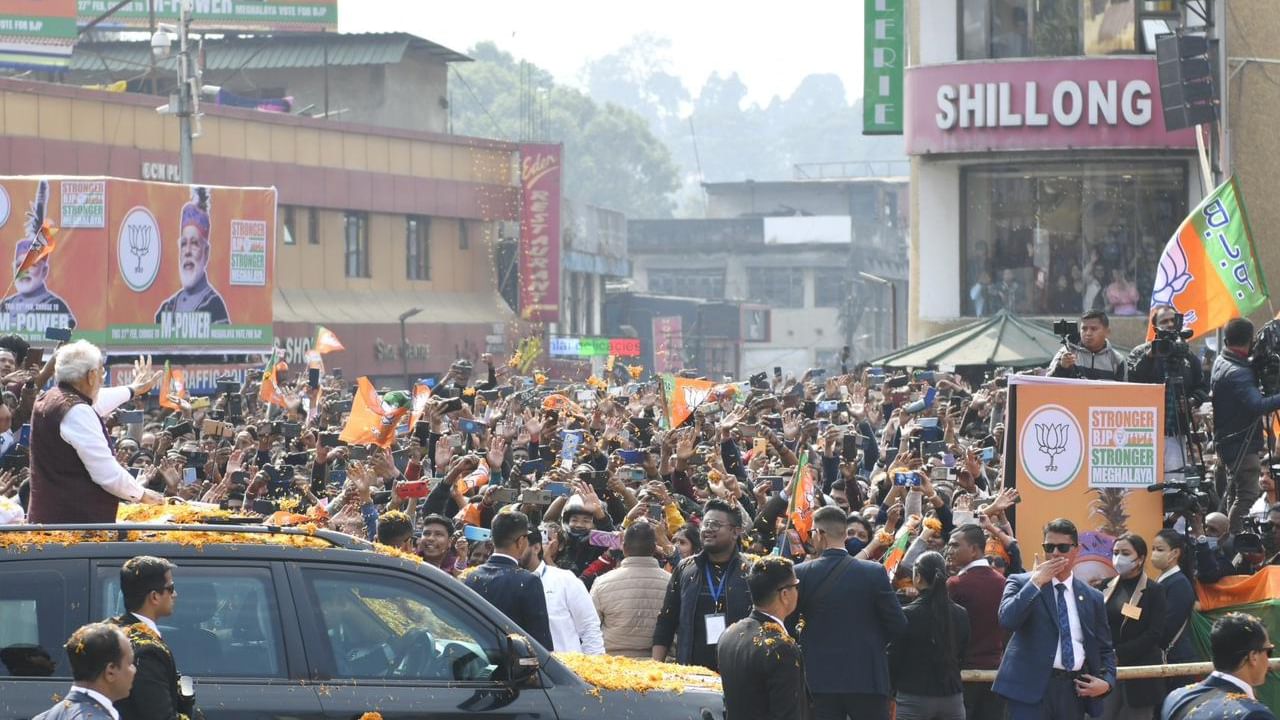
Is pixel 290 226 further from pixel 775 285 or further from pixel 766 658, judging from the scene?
pixel 766 658

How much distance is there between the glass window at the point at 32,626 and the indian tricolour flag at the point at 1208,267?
37.3 feet

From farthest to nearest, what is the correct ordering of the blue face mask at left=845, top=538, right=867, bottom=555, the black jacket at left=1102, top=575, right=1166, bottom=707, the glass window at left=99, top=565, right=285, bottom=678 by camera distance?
the blue face mask at left=845, top=538, right=867, bottom=555 → the black jacket at left=1102, top=575, right=1166, bottom=707 → the glass window at left=99, top=565, right=285, bottom=678

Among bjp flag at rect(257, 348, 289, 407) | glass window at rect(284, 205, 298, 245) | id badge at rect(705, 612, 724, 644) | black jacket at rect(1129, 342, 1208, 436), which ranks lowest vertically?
id badge at rect(705, 612, 724, 644)

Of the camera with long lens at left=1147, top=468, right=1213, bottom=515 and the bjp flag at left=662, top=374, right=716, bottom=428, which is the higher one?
the bjp flag at left=662, top=374, right=716, bottom=428

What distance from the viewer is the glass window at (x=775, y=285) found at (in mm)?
80000

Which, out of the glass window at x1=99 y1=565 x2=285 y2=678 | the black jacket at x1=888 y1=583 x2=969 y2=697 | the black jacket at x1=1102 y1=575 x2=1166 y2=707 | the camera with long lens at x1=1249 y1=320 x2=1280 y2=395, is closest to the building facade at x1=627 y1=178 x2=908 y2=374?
the camera with long lens at x1=1249 y1=320 x2=1280 y2=395

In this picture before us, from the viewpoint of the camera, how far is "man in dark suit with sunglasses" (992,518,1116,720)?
991 cm

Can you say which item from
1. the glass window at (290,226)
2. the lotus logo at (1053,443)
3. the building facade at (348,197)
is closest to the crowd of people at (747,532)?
the lotus logo at (1053,443)

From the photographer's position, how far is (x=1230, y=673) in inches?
271

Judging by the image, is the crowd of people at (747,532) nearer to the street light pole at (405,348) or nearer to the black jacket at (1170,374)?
the black jacket at (1170,374)

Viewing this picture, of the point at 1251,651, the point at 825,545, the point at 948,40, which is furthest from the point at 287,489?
the point at 948,40

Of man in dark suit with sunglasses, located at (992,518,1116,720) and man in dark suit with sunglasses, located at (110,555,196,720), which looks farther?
man in dark suit with sunglasses, located at (992,518,1116,720)

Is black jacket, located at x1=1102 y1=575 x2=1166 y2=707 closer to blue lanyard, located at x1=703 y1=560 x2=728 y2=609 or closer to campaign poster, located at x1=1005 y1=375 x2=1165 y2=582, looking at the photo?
campaign poster, located at x1=1005 y1=375 x2=1165 y2=582

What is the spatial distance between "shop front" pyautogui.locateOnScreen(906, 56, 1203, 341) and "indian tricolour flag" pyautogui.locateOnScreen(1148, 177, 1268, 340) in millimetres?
11184
